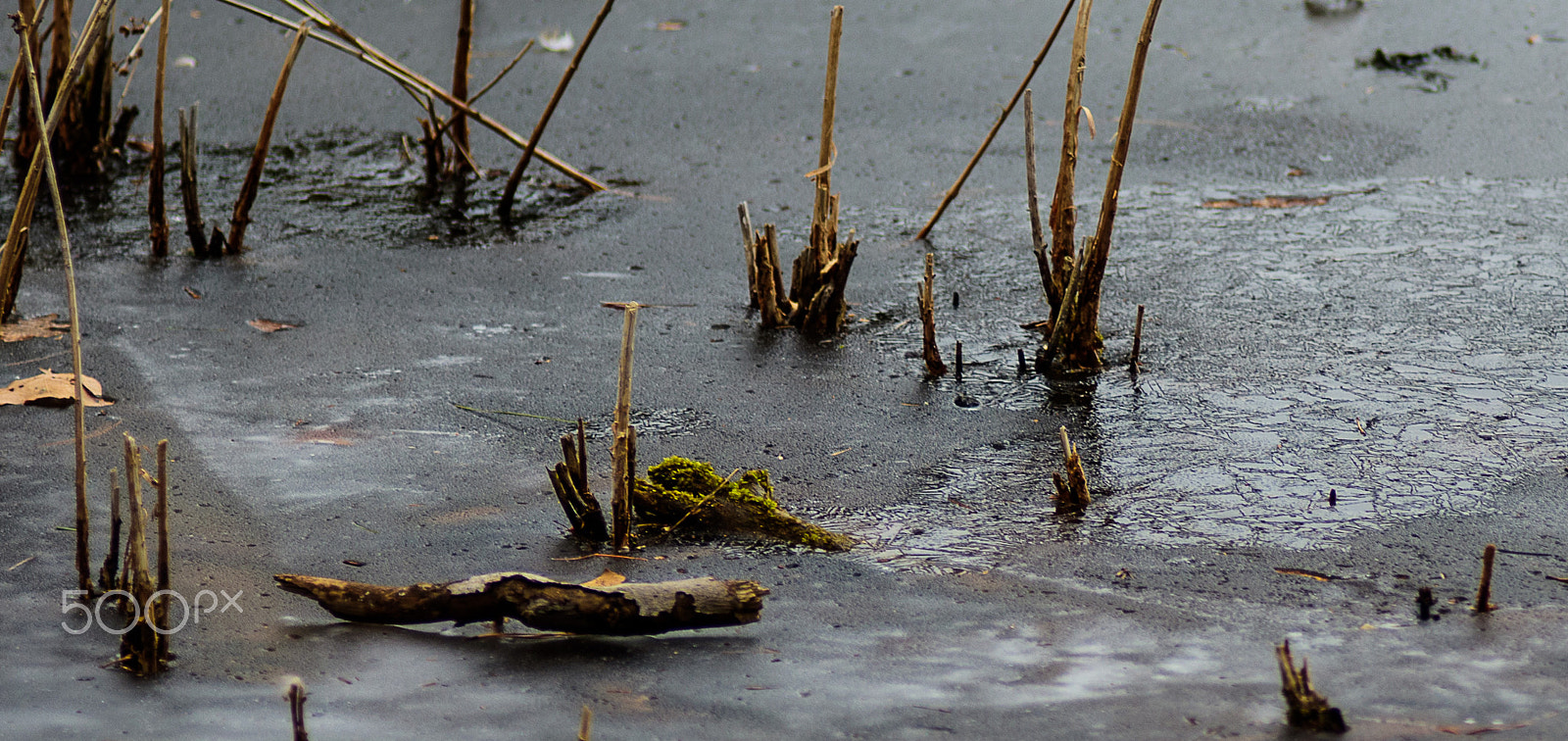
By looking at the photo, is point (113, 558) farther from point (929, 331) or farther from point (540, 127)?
point (540, 127)

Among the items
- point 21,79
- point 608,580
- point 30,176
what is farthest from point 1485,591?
point 21,79

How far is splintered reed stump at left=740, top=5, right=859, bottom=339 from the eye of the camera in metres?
4.10

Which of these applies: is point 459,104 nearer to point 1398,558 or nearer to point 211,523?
point 211,523

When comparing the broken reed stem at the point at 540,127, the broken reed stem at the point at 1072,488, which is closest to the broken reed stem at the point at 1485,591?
the broken reed stem at the point at 1072,488

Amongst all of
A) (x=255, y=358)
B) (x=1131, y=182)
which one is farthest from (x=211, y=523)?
→ (x=1131, y=182)

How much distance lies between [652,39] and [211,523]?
5.49 m

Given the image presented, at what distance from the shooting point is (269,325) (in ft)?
13.7

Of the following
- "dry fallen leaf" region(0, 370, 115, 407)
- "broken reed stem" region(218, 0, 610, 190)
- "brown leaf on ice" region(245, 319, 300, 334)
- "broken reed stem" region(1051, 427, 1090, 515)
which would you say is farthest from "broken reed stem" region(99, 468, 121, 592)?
"broken reed stem" region(218, 0, 610, 190)

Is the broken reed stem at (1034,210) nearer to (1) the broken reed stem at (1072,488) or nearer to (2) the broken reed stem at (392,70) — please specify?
(1) the broken reed stem at (1072,488)

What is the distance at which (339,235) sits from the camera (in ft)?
16.7

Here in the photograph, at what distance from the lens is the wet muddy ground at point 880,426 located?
7.29 ft

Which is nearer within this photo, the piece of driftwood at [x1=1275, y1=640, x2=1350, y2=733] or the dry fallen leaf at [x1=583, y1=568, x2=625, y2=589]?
the piece of driftwood at [x1=1275, y1=640, x2=1350, y2=733]

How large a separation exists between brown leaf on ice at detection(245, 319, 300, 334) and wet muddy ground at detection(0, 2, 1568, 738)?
56mm

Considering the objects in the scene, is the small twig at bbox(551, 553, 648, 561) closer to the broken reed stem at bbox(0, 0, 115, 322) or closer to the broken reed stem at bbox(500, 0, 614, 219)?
the broken reed stem at bbox(0, 0, 115, 322)
